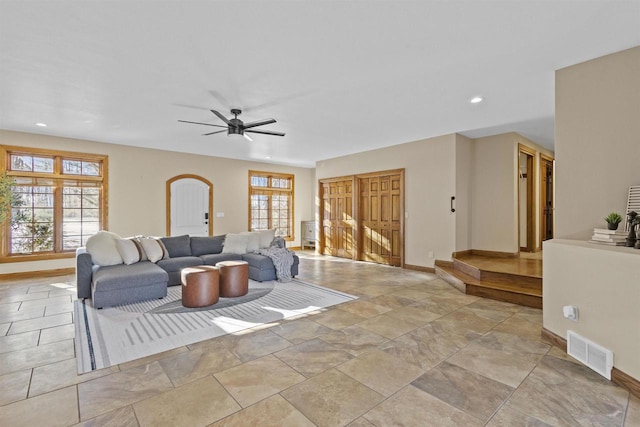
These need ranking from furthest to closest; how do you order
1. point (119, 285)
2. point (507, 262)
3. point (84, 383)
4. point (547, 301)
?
point (507, 262), point (119, 285), point (547, 301), point (84, 383)

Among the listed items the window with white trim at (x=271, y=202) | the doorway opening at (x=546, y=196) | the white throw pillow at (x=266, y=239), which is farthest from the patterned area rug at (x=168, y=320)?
the doorway opening at (x=546, y=196)

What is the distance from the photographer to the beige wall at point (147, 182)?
5926 millimetres

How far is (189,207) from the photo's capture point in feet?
25.3

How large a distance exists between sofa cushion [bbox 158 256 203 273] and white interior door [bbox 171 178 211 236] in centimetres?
242

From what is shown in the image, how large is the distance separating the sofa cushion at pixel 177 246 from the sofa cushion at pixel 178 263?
0.87ft

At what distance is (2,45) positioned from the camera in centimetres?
272

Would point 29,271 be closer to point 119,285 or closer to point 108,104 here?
point 119,285

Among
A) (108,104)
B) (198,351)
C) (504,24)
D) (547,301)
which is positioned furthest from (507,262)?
(108,104)

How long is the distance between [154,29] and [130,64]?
80 centimetres

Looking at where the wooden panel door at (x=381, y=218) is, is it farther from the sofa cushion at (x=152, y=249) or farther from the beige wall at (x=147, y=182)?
the sofa cushion at (x=152, y=249)

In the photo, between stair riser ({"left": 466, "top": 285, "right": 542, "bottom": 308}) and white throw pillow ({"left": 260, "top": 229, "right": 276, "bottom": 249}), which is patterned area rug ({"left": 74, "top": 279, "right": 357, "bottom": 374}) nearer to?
white throw pillow ({"left": 260, "top": 229, "right": 276, "bottom": 249})

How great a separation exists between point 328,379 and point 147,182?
6579 mm

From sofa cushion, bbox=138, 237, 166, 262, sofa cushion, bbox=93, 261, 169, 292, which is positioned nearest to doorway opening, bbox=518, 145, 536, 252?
sofa cushion, bbox=93, 261, 169, 292

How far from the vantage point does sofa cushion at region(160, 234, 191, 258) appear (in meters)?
5.57
